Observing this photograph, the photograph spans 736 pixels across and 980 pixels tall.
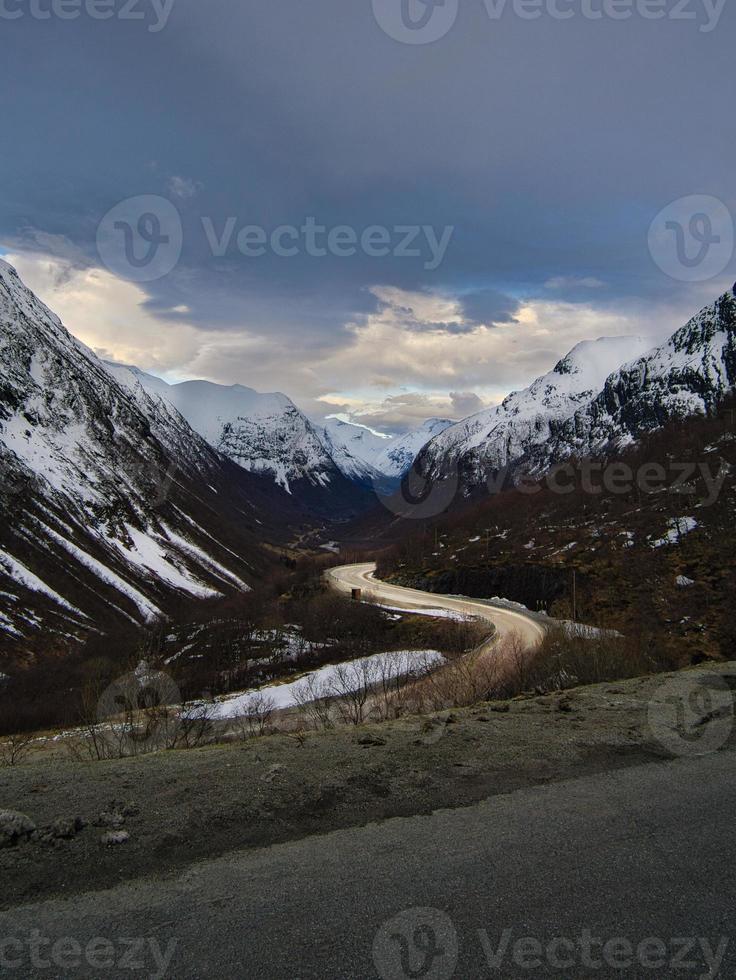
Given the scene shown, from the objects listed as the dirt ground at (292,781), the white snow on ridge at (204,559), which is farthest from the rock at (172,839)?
the white snow on ridge at (204,559)

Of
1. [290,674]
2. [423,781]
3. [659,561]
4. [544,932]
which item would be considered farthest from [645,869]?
[659,561]

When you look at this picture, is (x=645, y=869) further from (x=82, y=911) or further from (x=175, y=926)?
(x=82, y=911)

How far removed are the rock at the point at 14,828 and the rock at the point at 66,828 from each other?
275 millimetres

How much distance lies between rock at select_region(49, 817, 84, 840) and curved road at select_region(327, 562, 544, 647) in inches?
1801

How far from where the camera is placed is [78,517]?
5369 inches

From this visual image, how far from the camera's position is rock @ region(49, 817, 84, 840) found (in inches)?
288

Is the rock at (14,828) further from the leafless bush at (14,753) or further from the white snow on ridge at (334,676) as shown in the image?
the white snow on ridge at (334,676)

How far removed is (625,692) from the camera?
1552 cm

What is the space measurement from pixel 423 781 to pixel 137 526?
15626 cm

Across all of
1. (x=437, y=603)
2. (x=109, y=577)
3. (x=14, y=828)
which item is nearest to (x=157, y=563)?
(x=109, y=577)

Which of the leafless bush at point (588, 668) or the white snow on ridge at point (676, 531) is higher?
the white snow on ridge at point (676, 531)

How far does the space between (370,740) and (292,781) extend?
8.68 ft

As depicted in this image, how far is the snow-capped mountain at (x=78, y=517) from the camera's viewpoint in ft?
340

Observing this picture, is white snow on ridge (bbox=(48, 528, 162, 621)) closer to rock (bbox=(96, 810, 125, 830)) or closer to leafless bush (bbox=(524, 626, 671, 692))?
leafless bush (bbox=(524, 626, 671, 692))
